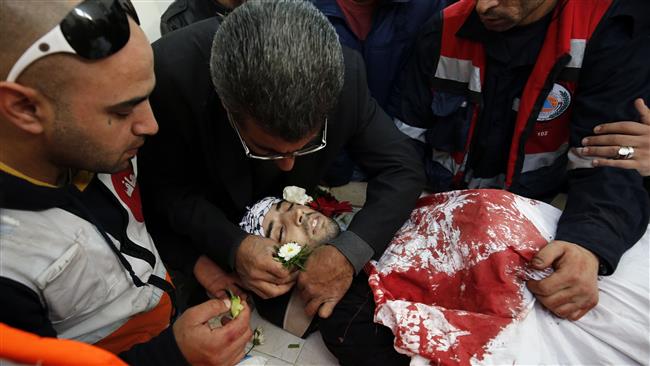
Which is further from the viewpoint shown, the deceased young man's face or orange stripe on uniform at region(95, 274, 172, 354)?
the deceased young man's face

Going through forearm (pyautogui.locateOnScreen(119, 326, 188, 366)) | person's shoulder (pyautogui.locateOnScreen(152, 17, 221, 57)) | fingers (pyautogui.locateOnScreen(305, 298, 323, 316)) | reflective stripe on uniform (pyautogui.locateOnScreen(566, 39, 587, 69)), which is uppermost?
person's shoulder (pyautogui.locateOnScreen(152, 17, 221, 57))

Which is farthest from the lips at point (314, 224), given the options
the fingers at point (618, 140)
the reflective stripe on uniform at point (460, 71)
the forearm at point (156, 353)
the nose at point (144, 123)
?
the fingers at point (618, 140)

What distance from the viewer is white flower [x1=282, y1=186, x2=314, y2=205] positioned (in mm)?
2355

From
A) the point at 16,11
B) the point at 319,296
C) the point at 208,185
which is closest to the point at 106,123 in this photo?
the point at 16,11

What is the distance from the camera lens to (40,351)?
0.95 m

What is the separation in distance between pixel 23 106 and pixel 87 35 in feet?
0.94

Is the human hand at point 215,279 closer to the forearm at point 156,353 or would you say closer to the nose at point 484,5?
the forearm at point 156,353

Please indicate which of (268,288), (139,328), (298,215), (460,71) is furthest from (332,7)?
(139,328)

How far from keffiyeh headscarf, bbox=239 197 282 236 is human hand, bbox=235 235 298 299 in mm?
141

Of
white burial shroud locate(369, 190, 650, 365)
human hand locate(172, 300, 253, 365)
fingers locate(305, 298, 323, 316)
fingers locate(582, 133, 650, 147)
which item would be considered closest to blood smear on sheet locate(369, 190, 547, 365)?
white burial shroud locate(369, 190, 650, 365)

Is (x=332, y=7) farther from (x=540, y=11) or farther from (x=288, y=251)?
(x=288, y=251)

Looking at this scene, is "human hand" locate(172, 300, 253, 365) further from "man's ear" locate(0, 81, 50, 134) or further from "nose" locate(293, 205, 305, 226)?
"man's ear" locate(0, 81, 50, 134)

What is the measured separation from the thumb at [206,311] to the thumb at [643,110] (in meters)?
2.17

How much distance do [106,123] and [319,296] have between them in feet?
3.86
